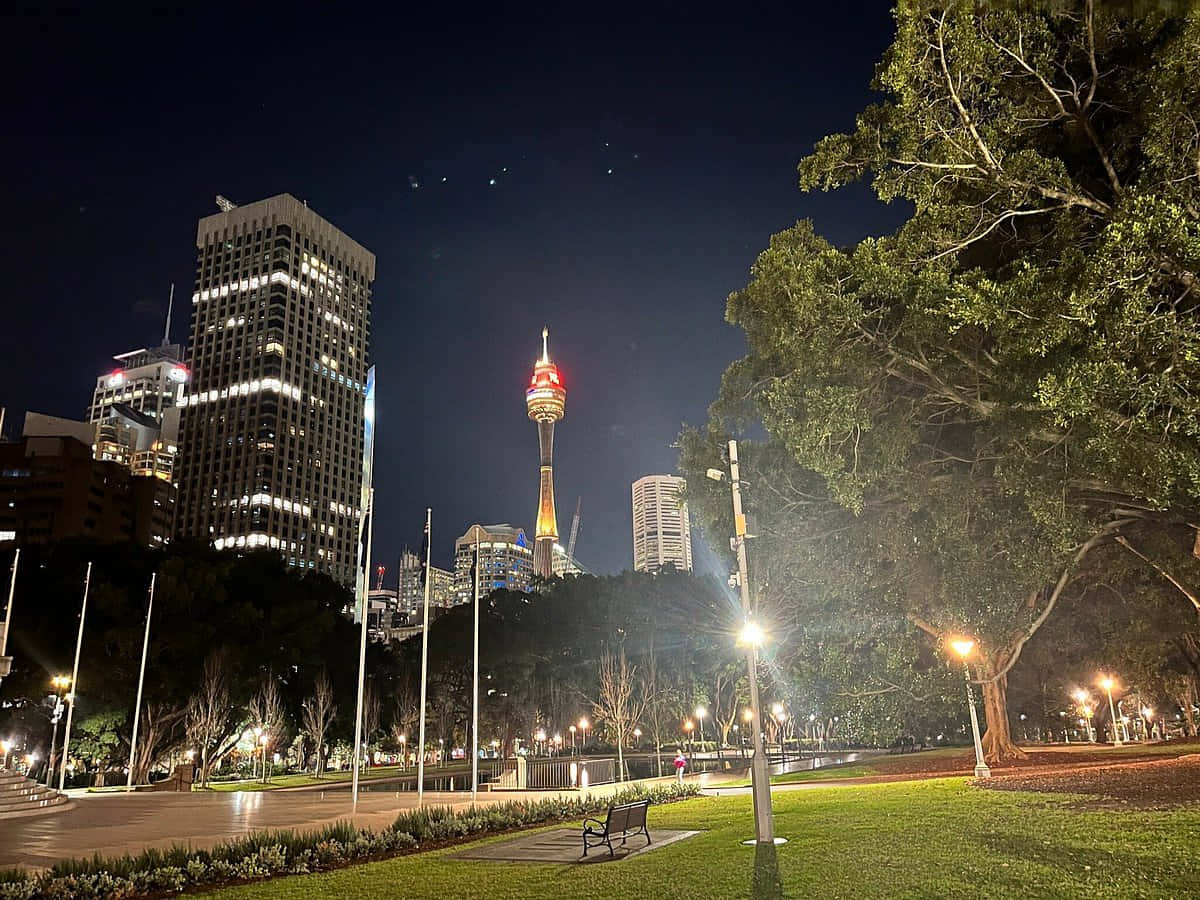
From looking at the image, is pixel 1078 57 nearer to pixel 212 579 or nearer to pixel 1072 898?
pixel 1072 898

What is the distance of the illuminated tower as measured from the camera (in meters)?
135

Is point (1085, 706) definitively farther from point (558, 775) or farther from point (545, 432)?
point (545, 432)

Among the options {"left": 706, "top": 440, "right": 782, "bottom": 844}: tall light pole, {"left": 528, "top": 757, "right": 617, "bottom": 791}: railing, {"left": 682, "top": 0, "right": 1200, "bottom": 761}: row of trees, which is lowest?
{"left": 528, "top": 757, "right": 617, "bottom": 791}: railing

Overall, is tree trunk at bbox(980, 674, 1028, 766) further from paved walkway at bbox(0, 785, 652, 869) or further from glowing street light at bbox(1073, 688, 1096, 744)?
→ glowing street light at bbox(1073, 688, 1096, 744)

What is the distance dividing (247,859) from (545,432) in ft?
446

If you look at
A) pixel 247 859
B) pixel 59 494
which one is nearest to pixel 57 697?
pixel 247 859

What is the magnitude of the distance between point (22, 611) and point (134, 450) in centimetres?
13919

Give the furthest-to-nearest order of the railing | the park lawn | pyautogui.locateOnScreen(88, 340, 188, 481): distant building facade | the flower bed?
pyautogui.locateOnScreen(88, 340, 188, 481): distant building facade → the railing → the flower bed → the park lawn

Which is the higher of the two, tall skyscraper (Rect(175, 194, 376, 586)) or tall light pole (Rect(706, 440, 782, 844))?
tall skyscraper (Rect(175, 194, 376, 586))

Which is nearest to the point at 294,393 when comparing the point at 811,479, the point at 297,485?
the point at 297,485

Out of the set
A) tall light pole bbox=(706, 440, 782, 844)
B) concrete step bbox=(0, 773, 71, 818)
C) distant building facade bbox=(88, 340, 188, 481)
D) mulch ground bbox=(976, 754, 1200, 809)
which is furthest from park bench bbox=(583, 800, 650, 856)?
distant building facade bbox=(88, 340, 188, 481)

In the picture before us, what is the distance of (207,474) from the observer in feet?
470

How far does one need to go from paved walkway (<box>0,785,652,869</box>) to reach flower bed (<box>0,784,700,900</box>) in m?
2.16

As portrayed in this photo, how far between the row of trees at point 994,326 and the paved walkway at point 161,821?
39.8 feet
